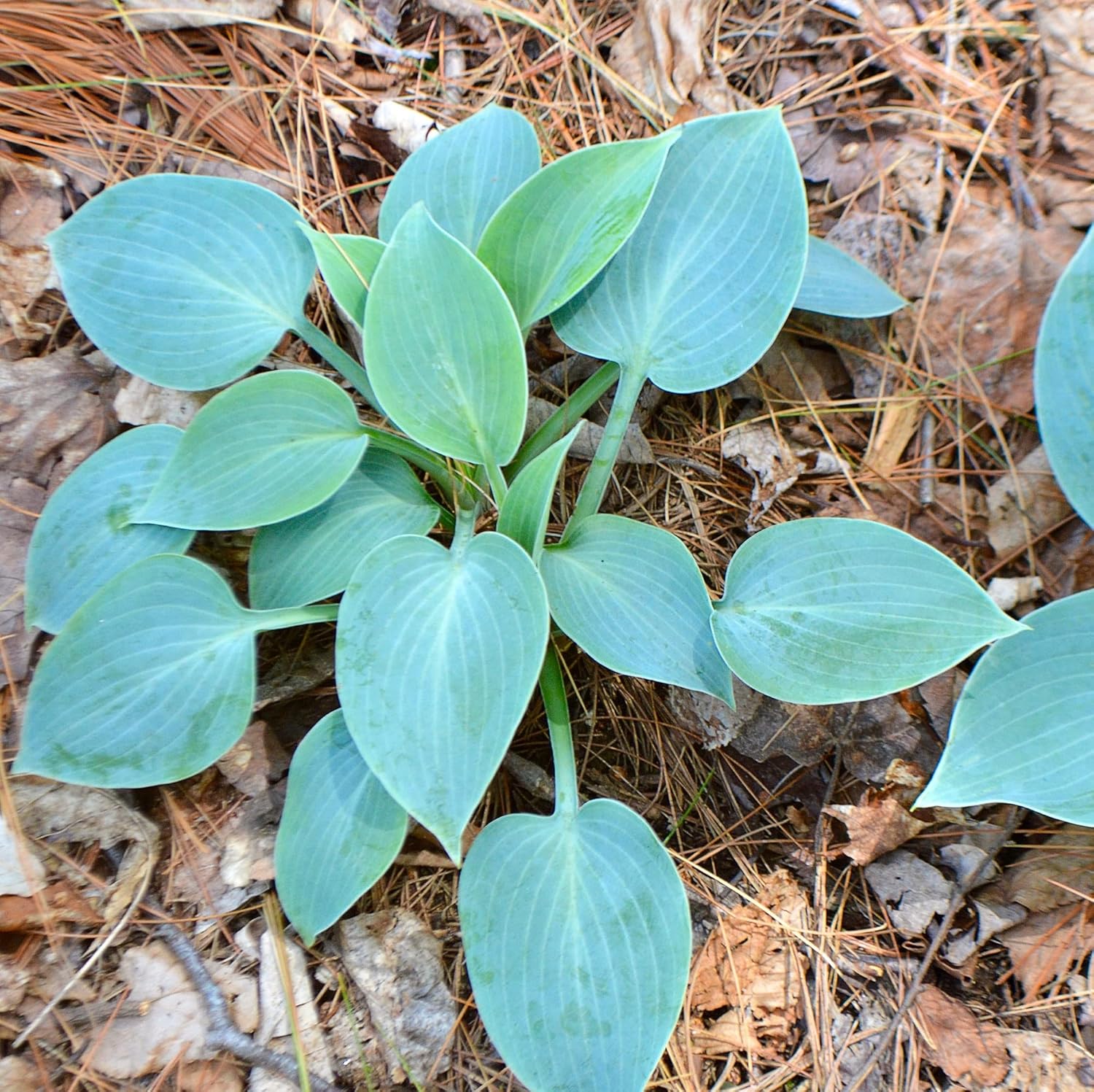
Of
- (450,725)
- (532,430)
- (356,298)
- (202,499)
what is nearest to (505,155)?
(356,298)

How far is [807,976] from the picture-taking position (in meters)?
1.26

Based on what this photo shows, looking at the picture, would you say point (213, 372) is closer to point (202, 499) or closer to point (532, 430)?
point (202, 499)

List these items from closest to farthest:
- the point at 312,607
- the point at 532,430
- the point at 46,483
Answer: the point at 312,607 → the point at 46,483 → the point at 532,430

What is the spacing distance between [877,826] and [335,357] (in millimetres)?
1264

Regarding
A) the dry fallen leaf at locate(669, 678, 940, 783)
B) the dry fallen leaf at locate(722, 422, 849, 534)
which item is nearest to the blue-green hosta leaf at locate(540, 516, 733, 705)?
the dry fallen leaf at locate(669, 678, 940, 783)

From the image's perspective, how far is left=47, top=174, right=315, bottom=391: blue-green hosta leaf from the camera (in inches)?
51.4

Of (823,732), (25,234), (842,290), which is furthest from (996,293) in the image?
(25,234)

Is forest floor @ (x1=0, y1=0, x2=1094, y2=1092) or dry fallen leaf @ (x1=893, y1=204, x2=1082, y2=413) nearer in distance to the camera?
forest floor @ (x1=0, y1=0, x2=1094, y2=1092)

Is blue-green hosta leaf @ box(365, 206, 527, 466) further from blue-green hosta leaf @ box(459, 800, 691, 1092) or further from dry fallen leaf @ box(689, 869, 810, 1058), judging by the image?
dry fallen leaf @ box(689, 869, 810, 1058)

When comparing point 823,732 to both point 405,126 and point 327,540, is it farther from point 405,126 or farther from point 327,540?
point 405,126

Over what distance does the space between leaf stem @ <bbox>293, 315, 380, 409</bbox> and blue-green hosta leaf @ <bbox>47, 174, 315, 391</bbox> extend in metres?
0.02

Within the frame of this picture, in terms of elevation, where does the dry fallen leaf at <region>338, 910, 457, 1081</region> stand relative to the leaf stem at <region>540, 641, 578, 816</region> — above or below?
below

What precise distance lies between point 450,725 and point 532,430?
72cm

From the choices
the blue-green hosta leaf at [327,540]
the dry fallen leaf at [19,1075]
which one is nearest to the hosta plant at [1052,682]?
the blue-green hosta leaf at [327,540]
